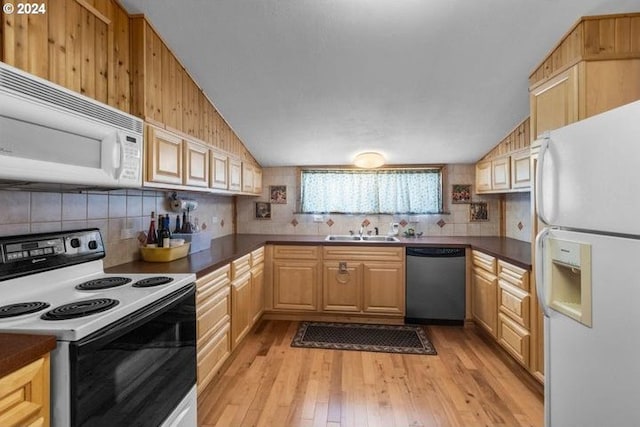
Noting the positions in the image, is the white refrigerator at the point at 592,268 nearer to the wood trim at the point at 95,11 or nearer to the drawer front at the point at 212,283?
the drawer front at the point at 212,283

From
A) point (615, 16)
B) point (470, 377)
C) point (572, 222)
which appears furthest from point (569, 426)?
point (615, 16)

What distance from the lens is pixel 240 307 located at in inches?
99.4

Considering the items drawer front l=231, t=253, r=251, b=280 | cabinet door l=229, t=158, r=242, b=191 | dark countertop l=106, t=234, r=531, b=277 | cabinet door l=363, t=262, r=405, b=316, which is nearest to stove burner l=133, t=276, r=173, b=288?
dark countertop l=106, t=234, r=531, b=277

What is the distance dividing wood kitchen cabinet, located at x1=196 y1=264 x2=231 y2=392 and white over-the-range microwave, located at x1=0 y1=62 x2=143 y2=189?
32.1 inches

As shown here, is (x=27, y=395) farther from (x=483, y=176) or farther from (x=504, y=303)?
(x=483, y=176)

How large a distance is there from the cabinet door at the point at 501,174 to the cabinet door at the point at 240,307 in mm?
2686

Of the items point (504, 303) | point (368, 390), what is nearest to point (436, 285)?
point (504, 303)

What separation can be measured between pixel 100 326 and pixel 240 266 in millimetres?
1571

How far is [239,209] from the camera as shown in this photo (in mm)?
3943

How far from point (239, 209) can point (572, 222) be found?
3.45m

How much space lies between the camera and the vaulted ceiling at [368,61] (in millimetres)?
1742

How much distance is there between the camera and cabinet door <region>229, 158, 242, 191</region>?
2.89 metres

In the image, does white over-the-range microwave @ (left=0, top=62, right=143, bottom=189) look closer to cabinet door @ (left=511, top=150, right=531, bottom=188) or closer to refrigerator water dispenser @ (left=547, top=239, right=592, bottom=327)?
refrigerator water dispenser @ (left=547, top=239, right=592, bottom=327)

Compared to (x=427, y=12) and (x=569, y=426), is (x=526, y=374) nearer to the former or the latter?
(x=569, y=426)
